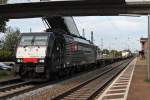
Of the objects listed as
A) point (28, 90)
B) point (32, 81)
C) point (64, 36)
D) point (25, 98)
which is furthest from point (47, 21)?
point (25, 98)

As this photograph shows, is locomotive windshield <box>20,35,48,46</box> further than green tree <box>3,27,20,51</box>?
No

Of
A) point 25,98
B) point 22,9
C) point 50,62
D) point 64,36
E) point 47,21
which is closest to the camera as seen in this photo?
point 25,98

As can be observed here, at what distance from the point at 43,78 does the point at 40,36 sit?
8.67 feet

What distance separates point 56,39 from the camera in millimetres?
27062

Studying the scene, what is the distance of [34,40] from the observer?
87.2 feet

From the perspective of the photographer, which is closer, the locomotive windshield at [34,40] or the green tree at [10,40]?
the locomotive windshield at [34,40]

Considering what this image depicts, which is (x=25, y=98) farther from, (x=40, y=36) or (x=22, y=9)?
(x=22, y=9)

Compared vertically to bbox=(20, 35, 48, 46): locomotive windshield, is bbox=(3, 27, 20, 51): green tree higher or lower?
higher

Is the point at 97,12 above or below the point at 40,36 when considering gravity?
above

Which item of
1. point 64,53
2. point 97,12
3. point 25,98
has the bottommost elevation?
point 25,98

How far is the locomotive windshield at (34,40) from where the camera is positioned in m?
26.2

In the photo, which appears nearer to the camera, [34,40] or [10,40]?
[34,40]

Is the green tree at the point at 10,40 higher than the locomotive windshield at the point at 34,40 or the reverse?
higher

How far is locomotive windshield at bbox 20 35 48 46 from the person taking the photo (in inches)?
1033
